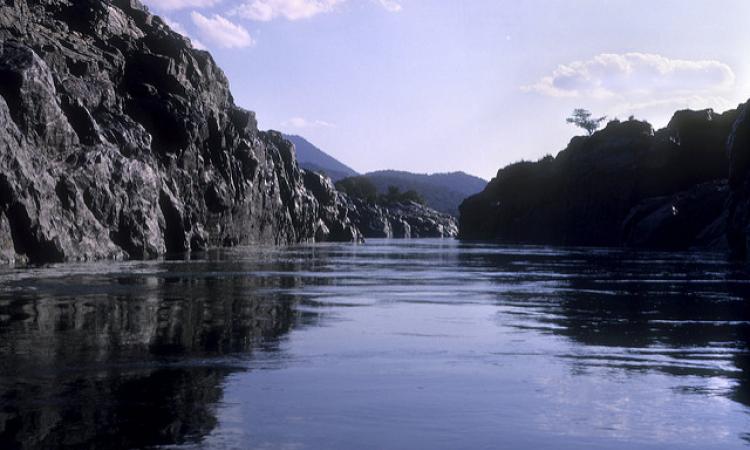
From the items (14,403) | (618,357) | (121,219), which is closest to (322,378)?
(14,403)

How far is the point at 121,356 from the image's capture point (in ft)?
58.3

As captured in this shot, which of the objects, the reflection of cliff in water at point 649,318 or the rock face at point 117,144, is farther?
the rock face at point 117,144

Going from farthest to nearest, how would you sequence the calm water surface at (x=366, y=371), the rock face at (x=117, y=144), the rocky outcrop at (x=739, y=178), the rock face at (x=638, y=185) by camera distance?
the rock face at (x=638, y=185), the rocky outcrop at (x=739, y=178), the rock face at (x=117, y=144), the calm water surface at (x=366, y=371)

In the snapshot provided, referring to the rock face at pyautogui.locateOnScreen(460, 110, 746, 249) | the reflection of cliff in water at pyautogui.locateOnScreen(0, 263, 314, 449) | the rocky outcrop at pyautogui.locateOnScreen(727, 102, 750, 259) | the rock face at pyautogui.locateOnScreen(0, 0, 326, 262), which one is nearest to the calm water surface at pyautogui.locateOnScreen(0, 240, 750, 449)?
the reflection of cliff in water at pyautogui.locateOnScreen(0, 263, 314, 449)

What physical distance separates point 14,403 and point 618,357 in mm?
12033

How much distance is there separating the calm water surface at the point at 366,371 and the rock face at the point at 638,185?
96399 mm

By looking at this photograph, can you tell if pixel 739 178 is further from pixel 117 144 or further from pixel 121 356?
pixel 121 356

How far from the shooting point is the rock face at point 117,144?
5741 cm

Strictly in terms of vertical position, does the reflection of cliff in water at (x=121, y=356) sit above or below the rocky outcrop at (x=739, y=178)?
below

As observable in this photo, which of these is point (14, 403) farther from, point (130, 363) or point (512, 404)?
point (512, 404)

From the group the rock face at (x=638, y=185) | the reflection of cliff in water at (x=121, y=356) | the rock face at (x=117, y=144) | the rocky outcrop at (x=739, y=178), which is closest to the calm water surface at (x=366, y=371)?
the reflection of cliff in water at (x=121, y=356)

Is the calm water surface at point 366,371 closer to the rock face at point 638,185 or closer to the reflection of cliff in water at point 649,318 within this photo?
the reflection of cliff in water at point 649,318

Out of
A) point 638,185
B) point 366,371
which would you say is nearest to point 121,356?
point 366,371

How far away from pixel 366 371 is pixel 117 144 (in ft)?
218
